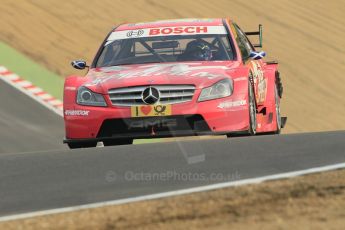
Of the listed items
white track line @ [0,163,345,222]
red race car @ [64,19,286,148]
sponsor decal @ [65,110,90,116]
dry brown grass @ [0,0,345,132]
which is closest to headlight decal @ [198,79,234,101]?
red race car @ [64,19,286,148]

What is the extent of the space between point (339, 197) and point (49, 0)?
21141 mm

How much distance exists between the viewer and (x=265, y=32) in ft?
89.6

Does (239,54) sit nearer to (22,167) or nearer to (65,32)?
(22,167)

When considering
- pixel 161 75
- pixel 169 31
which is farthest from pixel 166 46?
pixel 161 75

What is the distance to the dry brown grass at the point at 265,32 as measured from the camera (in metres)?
22.3

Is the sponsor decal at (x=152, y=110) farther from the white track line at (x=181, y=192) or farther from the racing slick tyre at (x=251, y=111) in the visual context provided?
the white track line at (x=181, y=192)

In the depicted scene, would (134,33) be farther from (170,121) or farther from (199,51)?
(170,121)

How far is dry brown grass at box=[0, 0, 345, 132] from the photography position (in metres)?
22.3

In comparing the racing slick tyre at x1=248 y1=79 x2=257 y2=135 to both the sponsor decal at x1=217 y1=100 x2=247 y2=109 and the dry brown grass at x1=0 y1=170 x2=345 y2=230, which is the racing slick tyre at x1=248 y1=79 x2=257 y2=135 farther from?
the dry brown grass at x1=0 y1=170 x2=345 y2=230

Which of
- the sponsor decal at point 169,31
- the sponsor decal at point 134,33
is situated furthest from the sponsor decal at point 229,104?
the sponsor decal at point 134,33

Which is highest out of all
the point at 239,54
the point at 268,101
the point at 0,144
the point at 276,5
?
the point at 239,54

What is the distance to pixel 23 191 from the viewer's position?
7.86 metres

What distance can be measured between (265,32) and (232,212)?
2120 cm

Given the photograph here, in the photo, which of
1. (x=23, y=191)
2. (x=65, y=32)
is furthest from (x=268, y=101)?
(x=65, y=32)
